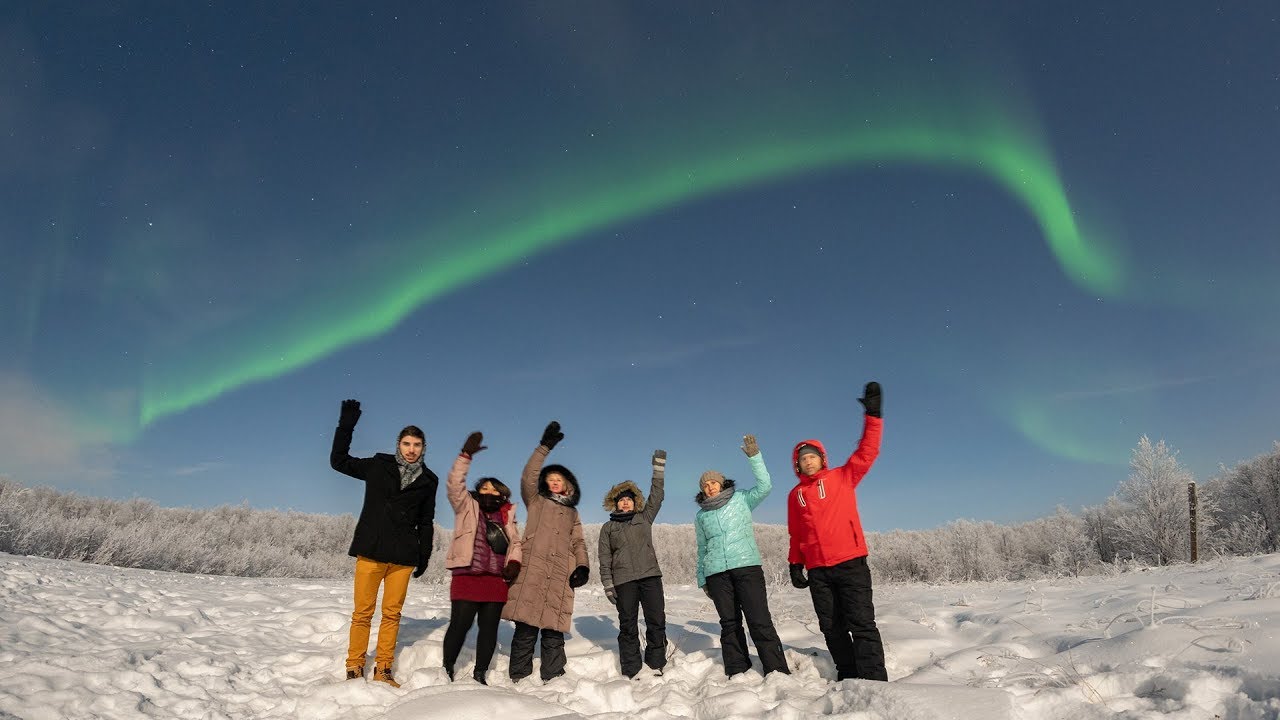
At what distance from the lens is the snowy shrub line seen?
17.8 m

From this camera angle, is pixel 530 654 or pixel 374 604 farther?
pixel 530 654

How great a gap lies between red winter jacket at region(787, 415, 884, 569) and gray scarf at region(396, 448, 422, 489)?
364 cm

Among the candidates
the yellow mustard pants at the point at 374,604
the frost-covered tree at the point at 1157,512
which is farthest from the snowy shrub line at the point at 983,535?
the yellow mustard pants at the point at 374,604

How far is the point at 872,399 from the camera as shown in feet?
19.4

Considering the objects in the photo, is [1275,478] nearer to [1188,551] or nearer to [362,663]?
[1188,551]

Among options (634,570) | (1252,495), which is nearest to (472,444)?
(634,570)

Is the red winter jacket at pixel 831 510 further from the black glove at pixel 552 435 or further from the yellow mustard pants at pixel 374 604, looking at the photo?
the yellow mustard pants at pixel 374 604

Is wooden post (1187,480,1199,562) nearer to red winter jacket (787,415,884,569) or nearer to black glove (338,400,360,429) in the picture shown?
red winter jacket (787,415,884,569)

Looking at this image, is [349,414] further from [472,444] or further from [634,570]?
[634,570]

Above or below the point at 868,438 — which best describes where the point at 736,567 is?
below

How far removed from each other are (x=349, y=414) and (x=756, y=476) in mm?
4108

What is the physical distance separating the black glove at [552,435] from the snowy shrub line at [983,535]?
1361 cm

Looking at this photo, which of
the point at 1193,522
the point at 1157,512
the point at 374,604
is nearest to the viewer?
the point at 374,604

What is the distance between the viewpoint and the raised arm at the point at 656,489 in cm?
684
